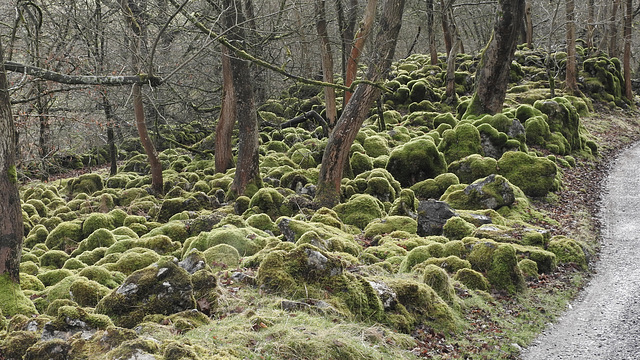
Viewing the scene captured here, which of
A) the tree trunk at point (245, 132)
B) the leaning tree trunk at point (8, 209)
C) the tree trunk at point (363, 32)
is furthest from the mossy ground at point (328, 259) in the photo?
the tree trunk at point (363, 32)

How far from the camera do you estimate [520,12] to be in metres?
18.2

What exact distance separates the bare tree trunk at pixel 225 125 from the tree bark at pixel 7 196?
10376 millimetres

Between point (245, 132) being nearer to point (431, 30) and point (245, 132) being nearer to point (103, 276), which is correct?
point (103, 276)

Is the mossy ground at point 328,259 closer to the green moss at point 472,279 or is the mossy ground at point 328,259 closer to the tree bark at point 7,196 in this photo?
the green moss at point 472,279

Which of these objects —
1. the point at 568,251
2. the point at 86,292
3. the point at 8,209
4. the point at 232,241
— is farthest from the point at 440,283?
the point at 8,209

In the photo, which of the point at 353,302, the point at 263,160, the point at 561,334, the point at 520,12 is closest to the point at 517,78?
the point at 520,12

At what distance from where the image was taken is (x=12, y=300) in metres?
6.47

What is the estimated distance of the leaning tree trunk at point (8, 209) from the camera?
660 centimetres

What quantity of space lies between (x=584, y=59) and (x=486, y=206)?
82.9 ft

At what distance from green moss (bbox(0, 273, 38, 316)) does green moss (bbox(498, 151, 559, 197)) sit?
41.0 feet

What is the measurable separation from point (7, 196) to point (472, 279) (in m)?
6.92

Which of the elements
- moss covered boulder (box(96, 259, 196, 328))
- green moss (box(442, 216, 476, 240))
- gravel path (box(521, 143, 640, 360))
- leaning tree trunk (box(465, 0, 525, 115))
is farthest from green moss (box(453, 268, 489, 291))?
leaning tree trunk (box(465, 0, 525, 115))

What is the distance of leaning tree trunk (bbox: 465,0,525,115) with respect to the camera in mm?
18297

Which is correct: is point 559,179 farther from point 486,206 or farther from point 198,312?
point 198,312
